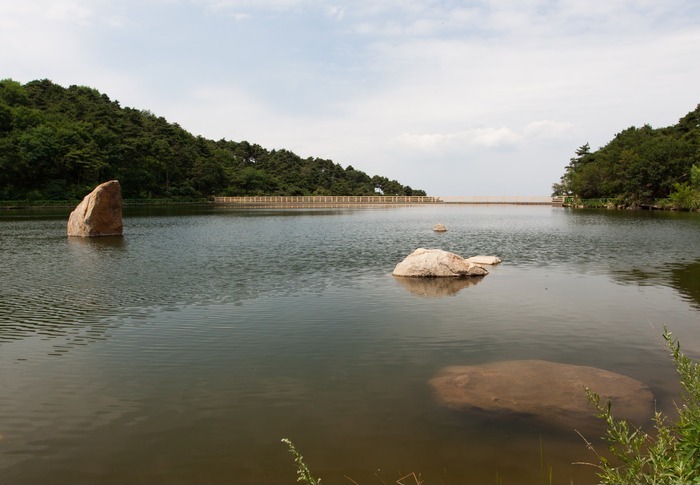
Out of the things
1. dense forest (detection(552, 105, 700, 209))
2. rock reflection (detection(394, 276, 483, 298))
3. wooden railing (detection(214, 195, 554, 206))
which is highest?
dense forest (detection(552, 105, 700, 209))

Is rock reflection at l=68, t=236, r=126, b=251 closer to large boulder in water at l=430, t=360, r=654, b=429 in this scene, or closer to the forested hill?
large boulder in water at l=430, t=360, r=654, b=429

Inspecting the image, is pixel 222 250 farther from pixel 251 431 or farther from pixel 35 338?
pixel 251 431

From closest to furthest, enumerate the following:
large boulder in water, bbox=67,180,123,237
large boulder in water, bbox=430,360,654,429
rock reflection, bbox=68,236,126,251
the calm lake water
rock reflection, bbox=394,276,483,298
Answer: the calm lake water → large boulder in water, bbox=430,360,654,429 → rock reflection, bbox=394,276,483,298 → rock reflection, bbox=68,236,126,251 → large boulder in water, bbox=67,180,123,237

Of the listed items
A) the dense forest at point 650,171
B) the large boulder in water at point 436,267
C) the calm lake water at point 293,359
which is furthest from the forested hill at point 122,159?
the large boulder in water at point 436,267

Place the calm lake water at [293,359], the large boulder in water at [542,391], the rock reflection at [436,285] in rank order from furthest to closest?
1. the rock reflection at [436,285]
2. the large boulder in water at [542,391]
3. the calm lake water at [293,359]

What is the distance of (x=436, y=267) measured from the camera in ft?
67.3

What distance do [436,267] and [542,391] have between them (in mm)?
12270

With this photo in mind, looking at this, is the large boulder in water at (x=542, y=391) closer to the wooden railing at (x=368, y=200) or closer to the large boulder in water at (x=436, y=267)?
the large boulder in water at (x=436, y=267)

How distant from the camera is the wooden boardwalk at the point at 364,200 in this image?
440 ft

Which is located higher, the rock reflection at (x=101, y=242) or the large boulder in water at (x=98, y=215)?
the large boulder in water at (x=98, y=215)

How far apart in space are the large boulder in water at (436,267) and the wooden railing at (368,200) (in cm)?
11623

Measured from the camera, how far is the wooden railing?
443 feet

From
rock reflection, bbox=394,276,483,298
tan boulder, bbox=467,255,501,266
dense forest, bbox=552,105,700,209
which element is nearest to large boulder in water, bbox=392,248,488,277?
rock reflection, bbox=394,276,483,298

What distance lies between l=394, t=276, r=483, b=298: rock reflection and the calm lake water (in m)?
0.18
